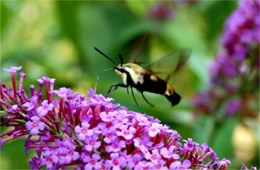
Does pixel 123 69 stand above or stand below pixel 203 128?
below

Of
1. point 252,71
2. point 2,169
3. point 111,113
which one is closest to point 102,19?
point 2,169

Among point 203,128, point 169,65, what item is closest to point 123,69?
point 169,65

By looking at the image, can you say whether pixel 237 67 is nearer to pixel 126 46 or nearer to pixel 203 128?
pixel 203 128

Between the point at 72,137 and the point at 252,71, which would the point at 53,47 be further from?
the point at 72,137

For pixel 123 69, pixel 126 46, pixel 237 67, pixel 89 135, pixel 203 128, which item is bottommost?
pixel 89 135

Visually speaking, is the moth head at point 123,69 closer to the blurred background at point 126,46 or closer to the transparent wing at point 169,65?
the transparent wing at point 169,65

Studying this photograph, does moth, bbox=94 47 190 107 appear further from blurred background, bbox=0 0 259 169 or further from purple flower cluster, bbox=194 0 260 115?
blurred background, bbox=0 0 259 169

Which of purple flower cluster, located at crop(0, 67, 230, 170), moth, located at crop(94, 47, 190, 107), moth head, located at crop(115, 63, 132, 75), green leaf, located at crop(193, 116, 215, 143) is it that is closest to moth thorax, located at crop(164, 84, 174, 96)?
moth, located at crop(94, 47, 190, 107)
